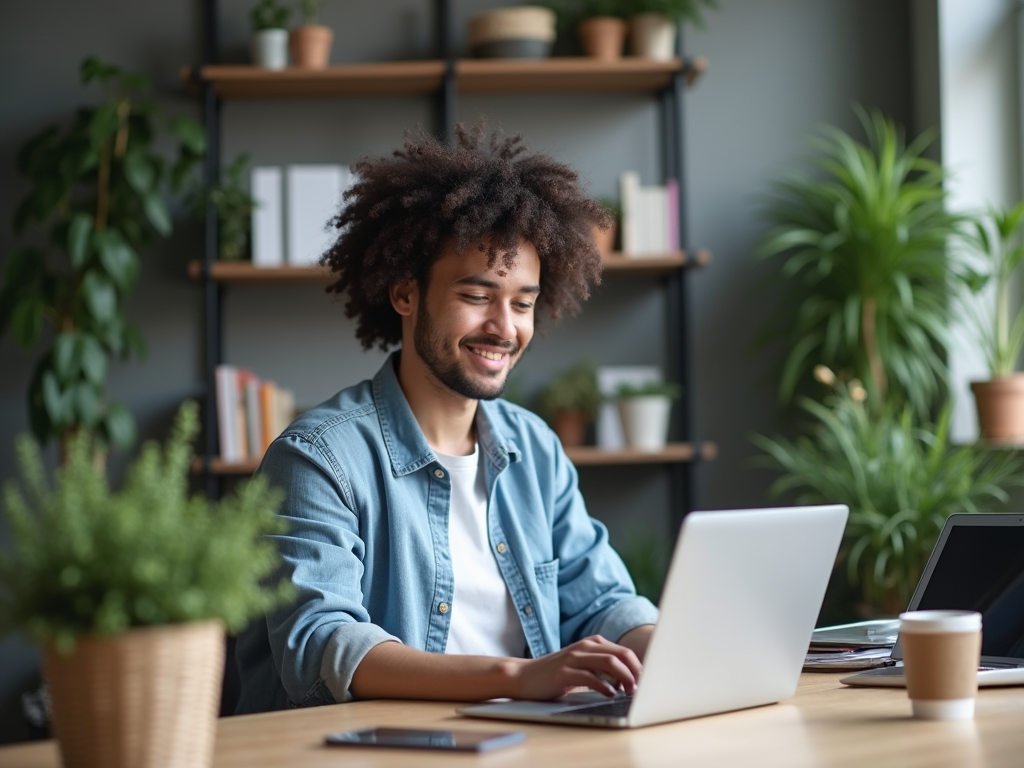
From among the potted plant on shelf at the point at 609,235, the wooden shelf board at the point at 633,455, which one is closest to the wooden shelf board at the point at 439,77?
the potted plant on shelf at the point at 609,235

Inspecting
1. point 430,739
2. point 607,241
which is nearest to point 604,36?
point 607,241

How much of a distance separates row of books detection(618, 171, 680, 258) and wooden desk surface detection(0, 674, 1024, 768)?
98.8 inches

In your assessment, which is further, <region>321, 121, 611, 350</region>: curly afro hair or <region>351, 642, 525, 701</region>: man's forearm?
<region>321, 121, 611, 350</region>: curly afro hair

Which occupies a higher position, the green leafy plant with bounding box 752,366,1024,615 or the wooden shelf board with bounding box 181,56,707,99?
the wooden shelf board with bounding box 181,56,707,99

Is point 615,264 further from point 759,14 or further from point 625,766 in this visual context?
point 625,766

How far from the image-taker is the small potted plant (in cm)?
376

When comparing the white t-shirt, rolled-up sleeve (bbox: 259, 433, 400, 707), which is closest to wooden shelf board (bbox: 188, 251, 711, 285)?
the white t-shirt

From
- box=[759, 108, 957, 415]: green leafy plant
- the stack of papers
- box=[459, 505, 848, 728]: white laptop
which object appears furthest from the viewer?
box=[759, 108, 957, 415]: green leafy plant

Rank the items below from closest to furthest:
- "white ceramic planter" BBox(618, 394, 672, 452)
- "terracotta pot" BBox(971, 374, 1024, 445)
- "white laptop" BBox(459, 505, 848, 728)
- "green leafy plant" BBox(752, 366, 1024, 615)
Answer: "white laptop" BBox(459, 505, 848, 728)
"green leafy plant" BBox(752, 366, 1024, 615)
"terracotta pot" BBox(971, 374, 1024, 445)
"white ceramic planter" BBox(618, 394, 672, 452)

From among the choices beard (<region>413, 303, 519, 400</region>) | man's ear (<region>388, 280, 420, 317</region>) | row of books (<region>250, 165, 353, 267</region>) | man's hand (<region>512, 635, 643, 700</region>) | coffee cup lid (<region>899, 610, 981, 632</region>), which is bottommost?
man's hand (<region>512, 635, 643, 700</region>)

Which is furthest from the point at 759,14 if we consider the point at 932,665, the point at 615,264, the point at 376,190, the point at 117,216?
the point at 932,665

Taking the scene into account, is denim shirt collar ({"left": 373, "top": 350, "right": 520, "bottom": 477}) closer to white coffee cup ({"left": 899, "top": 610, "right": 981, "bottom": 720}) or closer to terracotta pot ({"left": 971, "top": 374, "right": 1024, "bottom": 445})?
white coffee cup ({"left": 899, "top": 610, "right": 981, "bottom": 720})

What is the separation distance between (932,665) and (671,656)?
10.2 inches

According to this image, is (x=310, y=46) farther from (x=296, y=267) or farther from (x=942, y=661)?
(x=942, y=661)
